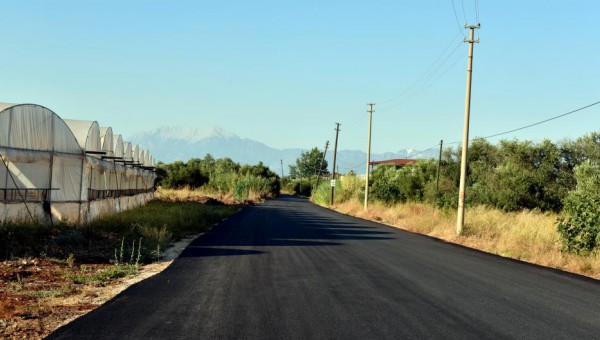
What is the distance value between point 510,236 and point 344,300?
40.3 ft

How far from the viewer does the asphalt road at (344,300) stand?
6707 mm

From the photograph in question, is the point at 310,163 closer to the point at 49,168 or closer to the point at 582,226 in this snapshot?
the point at 49,168

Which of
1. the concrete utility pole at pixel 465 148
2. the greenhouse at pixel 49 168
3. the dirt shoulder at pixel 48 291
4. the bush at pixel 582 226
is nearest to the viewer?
the dirt shoulder at pixel 48 291

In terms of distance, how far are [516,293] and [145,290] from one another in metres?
6.65

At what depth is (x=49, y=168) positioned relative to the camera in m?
19.4

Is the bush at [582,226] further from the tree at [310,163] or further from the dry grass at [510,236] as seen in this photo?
the tree at [310,163]

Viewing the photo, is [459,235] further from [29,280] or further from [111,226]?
[29,280]

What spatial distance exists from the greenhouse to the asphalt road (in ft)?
23.4

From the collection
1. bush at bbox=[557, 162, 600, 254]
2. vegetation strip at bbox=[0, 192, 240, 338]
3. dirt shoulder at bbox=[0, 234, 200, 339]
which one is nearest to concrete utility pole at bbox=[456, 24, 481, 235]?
bush at bbox=[557, 162, 600, 254]

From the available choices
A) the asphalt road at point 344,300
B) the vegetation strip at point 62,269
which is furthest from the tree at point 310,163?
the asphalt road at point 344,300

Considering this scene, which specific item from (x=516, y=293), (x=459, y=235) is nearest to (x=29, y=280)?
(x=516, y=293)

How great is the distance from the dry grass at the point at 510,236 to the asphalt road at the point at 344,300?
122cm

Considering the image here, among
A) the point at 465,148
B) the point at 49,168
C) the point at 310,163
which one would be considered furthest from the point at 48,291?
the point at 310,163

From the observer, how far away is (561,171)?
43375mm
